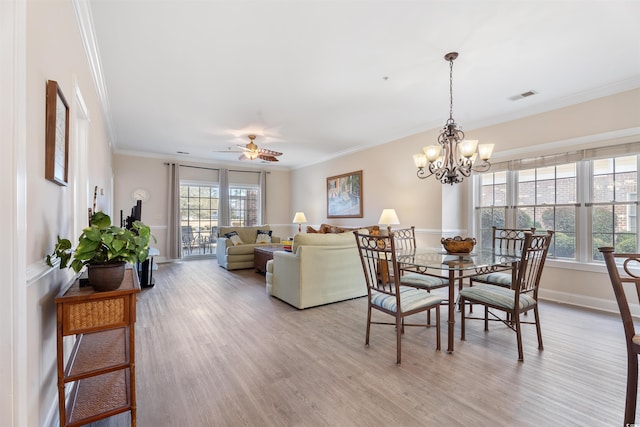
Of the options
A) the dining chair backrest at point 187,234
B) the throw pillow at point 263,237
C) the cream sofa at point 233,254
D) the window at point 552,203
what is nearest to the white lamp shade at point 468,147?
the window at point 552,203

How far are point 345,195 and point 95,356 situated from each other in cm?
596

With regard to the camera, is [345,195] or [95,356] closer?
[95,356]

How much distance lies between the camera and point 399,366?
2307mm

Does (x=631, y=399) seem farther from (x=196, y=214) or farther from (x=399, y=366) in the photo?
(x=196, y=214)

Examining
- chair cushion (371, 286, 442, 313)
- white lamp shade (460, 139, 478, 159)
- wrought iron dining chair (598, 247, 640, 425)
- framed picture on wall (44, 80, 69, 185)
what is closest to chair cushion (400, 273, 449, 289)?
chair cushion (371, 286, 442, 313)

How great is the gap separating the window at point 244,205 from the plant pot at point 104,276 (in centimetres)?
717

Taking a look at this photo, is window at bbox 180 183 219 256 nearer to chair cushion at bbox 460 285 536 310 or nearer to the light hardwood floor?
the light hardwood floor

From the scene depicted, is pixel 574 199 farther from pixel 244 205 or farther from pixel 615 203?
pixel 244 205

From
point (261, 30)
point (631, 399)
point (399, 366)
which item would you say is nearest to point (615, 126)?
point (631, 399)

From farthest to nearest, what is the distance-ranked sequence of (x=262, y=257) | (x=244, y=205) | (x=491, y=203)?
(x=244, y=205) < (x=262, y=257) < (x=491, y=203)

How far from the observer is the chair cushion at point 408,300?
8.10 feet

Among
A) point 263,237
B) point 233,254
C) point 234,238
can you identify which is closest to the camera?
point 233,254

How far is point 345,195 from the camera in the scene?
7.18 metres

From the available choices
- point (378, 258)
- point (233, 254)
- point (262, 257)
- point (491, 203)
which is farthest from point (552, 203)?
point (233, 254)
